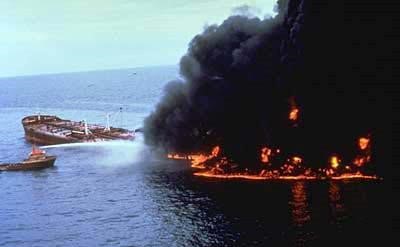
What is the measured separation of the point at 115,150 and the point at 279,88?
62904mm

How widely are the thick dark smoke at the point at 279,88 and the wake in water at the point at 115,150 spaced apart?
30.5ft

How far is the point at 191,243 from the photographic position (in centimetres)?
8612

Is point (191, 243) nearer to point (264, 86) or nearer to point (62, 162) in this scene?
point (264, 86)

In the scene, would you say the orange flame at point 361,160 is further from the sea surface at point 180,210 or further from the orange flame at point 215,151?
the orange flame at point 215,151

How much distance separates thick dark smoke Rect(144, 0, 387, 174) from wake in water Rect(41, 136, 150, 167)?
928cm

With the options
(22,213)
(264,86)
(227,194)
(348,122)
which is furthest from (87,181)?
(348,122)

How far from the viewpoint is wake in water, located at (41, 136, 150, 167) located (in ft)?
511

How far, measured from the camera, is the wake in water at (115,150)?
511 feet

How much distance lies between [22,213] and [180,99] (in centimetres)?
6392

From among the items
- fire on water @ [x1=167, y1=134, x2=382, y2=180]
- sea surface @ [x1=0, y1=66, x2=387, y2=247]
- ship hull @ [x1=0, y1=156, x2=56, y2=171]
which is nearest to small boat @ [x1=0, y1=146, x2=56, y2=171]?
ship hull @ [x1=0, y1=156, x2=56, y2=171]

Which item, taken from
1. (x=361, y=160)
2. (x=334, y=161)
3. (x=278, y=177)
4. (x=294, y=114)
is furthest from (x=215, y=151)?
(x=361, y=160)

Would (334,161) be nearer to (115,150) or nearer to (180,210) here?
(180,210)

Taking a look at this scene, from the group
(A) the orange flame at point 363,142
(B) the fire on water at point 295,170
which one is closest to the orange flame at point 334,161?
(B) the fire on water at point 295,170

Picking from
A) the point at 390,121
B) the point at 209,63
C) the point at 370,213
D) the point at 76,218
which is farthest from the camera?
the point at 209,63
